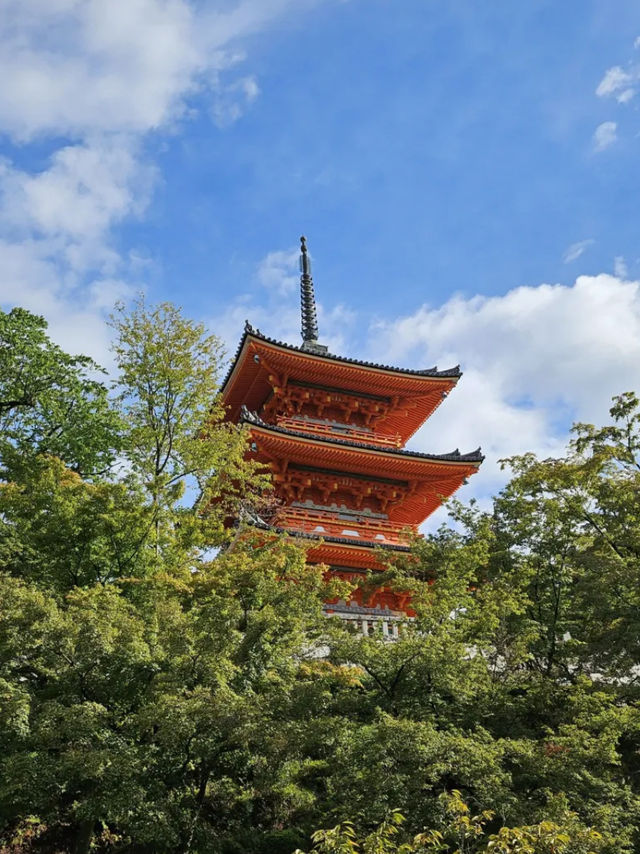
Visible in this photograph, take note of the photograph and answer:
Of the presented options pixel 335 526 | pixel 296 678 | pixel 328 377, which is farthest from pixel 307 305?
pixel 296 678

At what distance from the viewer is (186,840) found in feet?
26.5

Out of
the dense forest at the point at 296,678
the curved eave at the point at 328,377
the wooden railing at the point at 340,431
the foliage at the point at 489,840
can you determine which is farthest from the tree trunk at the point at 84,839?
the curved eave at the point at 328,377

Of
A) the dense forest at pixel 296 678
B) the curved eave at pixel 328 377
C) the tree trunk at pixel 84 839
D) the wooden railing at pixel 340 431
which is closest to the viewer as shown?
the dense forest at pixel 296 678

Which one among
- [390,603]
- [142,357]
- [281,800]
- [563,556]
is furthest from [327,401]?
[281,800]

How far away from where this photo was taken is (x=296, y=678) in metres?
9.21

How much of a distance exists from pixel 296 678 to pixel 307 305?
84.4 ft

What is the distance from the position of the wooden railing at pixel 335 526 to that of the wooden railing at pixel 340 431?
2.77 metres

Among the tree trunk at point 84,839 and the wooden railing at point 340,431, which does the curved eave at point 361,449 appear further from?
the tree trunk at point 84,839

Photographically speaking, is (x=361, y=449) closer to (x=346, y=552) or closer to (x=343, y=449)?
(x=343, y=449)

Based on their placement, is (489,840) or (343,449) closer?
(489,840)

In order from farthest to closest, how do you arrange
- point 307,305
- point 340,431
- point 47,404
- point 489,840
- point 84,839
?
point 307,305 → point 340,431 → point 47,404 → point 84,839 → point 489,840

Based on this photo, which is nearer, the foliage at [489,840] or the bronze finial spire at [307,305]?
the foliage at [489,840]

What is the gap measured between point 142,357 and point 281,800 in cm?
937

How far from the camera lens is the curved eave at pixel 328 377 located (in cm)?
2184
